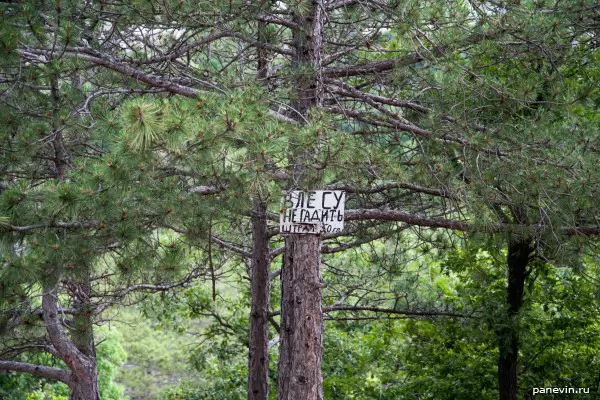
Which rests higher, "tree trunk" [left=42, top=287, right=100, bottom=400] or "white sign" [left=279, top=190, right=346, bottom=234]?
"white sign" [left=279, top=190, right=346, bottom=234]

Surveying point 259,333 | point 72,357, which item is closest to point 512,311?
point 259,333

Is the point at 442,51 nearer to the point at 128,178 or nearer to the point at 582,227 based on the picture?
the point at 582,227

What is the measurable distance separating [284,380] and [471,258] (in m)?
2.76

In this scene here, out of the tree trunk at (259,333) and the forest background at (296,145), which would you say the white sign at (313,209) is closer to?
the forest background at (296,145)

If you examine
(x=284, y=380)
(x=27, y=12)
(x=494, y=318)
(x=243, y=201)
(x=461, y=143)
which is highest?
(x=27, y=12)

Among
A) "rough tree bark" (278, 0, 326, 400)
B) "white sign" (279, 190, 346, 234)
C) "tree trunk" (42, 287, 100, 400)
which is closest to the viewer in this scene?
"white sign" (279, 190, 346, 234)

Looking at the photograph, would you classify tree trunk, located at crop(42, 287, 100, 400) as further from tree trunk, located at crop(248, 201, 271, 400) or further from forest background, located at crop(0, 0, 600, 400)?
tree trunk, located at crop(248, 201, 271, 400)

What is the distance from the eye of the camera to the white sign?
17.2 ft

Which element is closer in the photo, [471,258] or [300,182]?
[300,182]

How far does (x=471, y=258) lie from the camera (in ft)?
27.8

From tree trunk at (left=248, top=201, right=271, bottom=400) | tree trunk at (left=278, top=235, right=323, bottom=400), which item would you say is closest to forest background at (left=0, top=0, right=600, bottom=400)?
tree trunk at (left=278, top=235, right=323, bottom=400)

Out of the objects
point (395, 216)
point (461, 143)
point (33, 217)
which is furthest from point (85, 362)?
point (461, 143)

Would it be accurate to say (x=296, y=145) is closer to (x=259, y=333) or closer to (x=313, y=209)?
(x=313, y=209)

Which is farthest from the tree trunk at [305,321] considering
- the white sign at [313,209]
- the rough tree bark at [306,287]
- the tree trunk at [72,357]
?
the tree trunk at [72,357]
